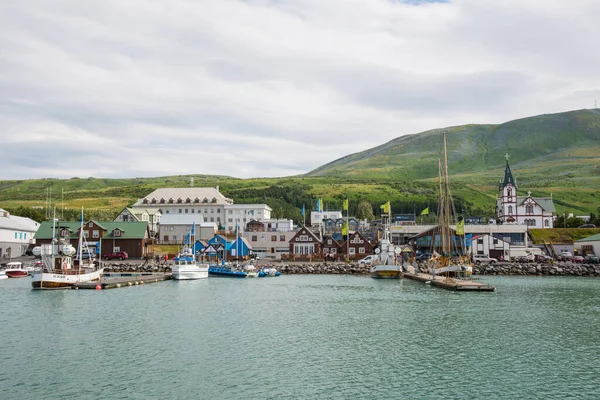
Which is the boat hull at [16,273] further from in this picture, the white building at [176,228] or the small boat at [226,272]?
the white building at [176,228]

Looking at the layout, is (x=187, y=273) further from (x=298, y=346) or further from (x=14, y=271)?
(x=298, y=346)

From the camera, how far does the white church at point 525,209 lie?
137250 mm

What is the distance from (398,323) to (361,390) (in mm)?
16502

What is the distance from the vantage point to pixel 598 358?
29.5 m

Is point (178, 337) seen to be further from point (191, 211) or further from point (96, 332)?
point (191, 211)

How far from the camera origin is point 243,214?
149 meters

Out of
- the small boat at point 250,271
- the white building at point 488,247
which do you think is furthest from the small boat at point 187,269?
the white building at point 488,247

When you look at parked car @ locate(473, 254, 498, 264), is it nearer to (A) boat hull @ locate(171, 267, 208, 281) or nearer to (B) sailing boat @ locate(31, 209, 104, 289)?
(A) boat hull @ locate(171, 267, 208, 281)

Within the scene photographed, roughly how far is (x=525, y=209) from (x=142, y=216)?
8867cm

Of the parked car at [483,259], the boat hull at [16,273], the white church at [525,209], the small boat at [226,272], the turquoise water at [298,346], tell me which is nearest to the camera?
the turquoise water at [298,346]

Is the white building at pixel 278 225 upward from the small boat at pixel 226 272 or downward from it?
upward

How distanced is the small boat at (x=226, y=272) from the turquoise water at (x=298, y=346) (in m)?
25.2

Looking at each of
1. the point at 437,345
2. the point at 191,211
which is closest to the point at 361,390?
the point at 437,345

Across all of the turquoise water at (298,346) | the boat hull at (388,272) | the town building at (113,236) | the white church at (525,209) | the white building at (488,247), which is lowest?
the turquoise water at (298,346)
